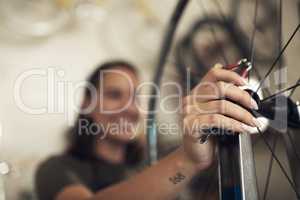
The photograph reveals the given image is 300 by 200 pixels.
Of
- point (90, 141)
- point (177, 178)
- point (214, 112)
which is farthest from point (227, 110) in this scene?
point (90, 141)

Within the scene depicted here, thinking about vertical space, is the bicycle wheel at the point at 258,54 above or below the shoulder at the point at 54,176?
above

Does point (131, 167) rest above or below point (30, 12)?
below

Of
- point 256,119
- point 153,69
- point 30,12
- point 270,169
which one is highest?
point 30,12

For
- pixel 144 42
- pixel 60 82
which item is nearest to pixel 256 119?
pixel 144 42

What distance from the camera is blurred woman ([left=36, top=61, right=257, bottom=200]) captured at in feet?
3.02

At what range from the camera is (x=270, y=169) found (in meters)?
0.99

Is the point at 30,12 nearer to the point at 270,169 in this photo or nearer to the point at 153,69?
the point at 153,69

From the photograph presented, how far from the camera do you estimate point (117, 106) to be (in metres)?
0.99

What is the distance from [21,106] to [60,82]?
0.35ft

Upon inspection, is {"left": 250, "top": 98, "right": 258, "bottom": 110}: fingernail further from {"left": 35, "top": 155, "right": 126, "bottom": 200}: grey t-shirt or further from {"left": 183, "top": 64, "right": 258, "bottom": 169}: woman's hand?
{"left": 35, "top": 155, "right": 126, "bottom": 200}: grey t-shirt

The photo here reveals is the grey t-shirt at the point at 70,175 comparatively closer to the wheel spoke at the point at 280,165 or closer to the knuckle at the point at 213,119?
the knuckle at the point at 213,119

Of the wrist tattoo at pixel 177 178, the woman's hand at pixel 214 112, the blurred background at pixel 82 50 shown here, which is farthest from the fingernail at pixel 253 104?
the wrist tattoo at pixel 177 178

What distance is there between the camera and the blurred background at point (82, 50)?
0.94 meters

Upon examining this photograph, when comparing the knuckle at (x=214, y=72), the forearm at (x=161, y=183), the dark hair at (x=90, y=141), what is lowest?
the forearm at (x=161, y=183)
